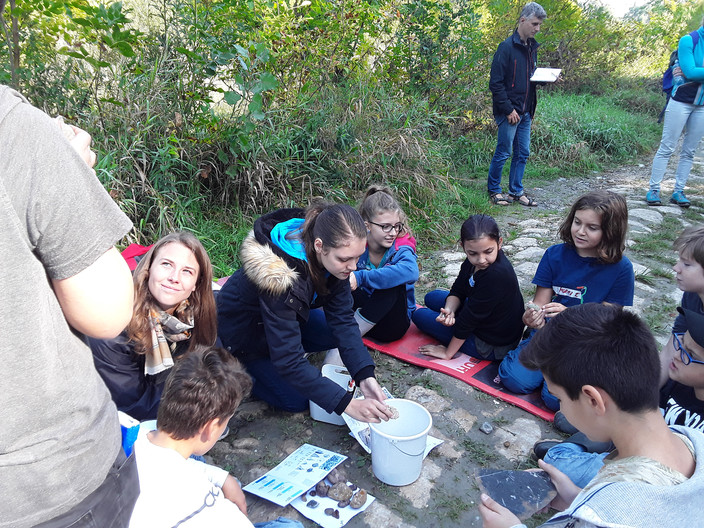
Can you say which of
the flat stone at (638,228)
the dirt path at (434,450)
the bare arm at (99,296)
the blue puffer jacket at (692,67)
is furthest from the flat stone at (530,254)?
the bare arm at (99,296)

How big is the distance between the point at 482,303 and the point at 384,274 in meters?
0.59

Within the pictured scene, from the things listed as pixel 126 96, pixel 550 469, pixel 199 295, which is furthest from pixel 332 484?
pixel 126 96

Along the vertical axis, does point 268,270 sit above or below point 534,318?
above

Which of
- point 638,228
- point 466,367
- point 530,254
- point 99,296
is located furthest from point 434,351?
point 638,228

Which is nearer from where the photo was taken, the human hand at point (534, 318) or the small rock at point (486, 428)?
the small rock at point (486, 428)

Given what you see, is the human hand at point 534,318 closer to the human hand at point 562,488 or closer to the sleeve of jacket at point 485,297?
the sleeve of jacket at point 485,297

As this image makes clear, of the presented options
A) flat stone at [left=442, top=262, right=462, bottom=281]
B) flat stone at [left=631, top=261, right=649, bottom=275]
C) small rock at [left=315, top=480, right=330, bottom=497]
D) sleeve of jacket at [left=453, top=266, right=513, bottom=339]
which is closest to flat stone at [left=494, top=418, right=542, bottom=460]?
sleeve of jacket at [left=453, top=266, right=513, bottom=339]

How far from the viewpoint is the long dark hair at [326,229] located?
2.14m

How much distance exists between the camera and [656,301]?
3719mm

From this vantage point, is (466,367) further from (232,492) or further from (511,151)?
(511,151)

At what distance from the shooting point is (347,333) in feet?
8.05

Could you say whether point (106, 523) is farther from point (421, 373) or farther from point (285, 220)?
point (421, 373)

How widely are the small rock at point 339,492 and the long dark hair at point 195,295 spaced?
846 millimetres

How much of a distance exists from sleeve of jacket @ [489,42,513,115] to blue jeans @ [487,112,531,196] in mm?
137
